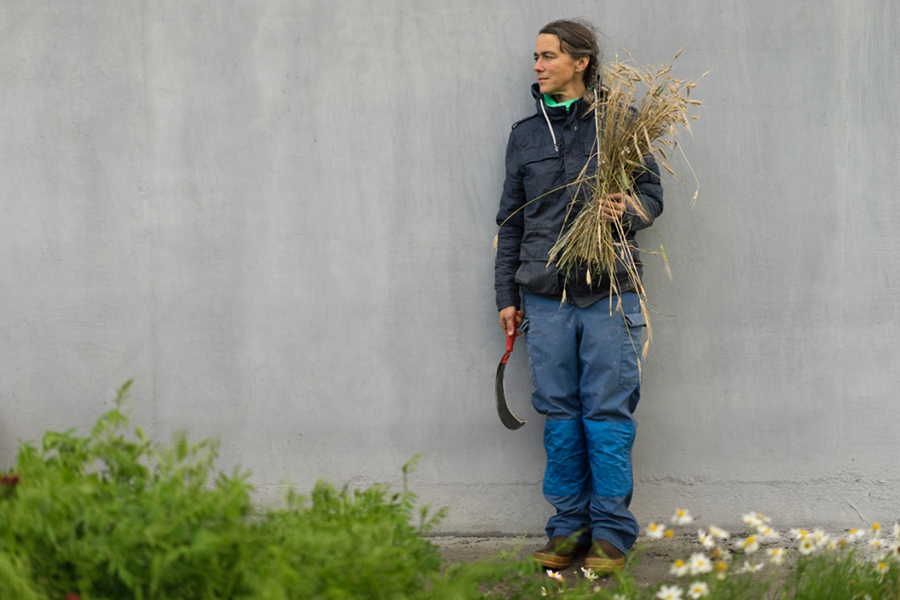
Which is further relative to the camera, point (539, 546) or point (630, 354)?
point (539, 546)

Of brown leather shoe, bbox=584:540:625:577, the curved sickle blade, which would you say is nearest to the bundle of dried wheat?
the curved sickle blade

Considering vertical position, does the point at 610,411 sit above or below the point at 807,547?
above

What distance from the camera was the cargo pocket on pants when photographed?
340 cm

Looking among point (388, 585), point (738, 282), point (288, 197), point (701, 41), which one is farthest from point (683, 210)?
point (388, 585)

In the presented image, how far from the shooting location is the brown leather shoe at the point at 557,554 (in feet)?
11.1

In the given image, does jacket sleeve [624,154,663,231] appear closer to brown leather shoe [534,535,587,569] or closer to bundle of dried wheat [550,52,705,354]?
bundle of dried wheat [550,52,705,354]

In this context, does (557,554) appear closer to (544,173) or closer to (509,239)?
(509,239)

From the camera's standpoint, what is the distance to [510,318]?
3.59m

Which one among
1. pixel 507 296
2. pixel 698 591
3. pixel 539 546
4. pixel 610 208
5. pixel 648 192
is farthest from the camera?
pixel 539 546

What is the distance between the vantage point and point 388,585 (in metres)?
1.70

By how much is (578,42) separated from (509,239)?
82 centimetres

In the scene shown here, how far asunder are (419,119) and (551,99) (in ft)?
1.97

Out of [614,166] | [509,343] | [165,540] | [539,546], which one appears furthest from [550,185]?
[165,540]

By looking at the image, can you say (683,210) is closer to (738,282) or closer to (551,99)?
(738,282)
